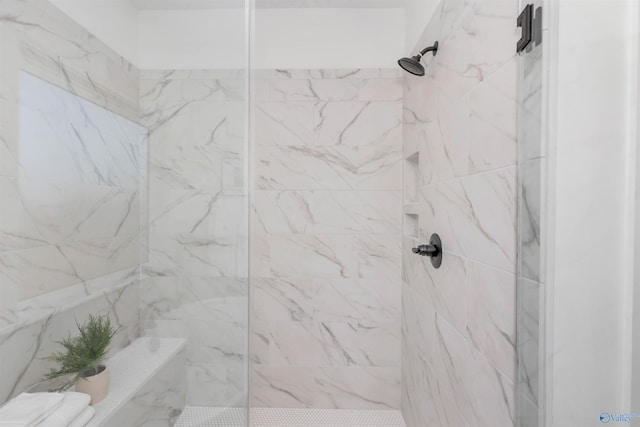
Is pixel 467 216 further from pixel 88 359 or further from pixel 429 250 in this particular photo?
pixel 88 359

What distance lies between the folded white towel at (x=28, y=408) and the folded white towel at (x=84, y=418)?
2.2 inches

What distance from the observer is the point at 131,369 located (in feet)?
2.48

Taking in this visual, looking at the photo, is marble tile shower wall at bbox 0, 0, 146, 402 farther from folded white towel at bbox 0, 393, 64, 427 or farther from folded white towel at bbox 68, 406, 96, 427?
folded white towel at bbox 68, 406, 96, 427

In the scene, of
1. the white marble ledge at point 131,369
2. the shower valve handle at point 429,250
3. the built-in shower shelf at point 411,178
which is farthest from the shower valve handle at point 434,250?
the white marble ledge at point 131,369

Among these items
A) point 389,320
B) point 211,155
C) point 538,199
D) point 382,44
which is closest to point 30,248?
point 211,155

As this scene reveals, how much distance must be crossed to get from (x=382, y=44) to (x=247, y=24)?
91cm

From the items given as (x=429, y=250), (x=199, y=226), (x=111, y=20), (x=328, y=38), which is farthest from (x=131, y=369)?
(x=328, y=38)

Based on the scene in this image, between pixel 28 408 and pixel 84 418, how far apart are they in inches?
4.2

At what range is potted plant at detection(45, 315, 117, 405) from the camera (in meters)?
0.65

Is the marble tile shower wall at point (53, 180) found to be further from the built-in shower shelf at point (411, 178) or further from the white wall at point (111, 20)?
the built-in shower shelf at point (411, 178)

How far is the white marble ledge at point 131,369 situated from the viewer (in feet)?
2.33

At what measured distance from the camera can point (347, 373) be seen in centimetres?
171

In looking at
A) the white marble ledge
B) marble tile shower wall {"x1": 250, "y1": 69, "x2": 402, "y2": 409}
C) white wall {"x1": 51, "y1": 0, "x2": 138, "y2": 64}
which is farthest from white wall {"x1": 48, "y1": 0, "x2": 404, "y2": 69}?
the white marble ledge

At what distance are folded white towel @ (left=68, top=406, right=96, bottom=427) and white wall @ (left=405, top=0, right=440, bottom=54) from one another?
165 centimetres
